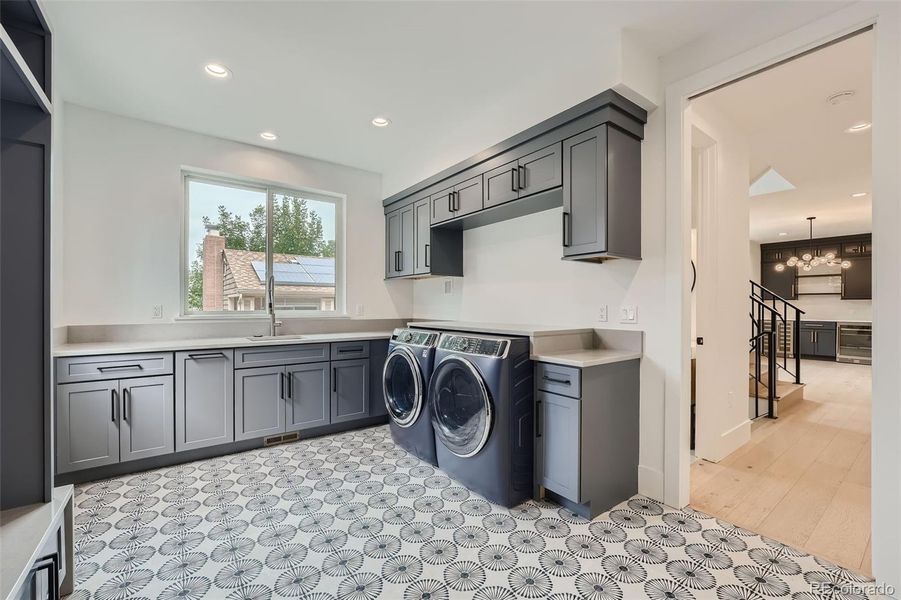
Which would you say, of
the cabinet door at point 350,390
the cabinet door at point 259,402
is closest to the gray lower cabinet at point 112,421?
the cabinet door at point 259,402

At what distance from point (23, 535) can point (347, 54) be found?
8.41 ft

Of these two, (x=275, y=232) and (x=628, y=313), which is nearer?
(x=628, y=313)

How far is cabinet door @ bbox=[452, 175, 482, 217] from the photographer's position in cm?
310

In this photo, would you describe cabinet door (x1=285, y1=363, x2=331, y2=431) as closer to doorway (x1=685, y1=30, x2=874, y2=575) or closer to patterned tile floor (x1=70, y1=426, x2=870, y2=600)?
patterned tile floor (x1=70, y1=426, x2=870, y2=600)

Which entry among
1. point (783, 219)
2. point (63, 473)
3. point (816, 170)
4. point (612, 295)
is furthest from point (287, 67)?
point (783, 219)

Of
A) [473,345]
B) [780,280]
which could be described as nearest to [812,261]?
[780,280]

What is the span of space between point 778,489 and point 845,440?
152 centimetres

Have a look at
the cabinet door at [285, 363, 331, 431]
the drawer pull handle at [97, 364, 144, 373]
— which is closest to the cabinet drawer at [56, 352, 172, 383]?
the drawer pull handle at [97, 364, 144, 373]

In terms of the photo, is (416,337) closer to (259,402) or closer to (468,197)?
(468,197)

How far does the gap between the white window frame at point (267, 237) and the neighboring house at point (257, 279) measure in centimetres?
6

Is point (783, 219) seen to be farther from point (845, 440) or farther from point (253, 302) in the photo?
point (253, 302)

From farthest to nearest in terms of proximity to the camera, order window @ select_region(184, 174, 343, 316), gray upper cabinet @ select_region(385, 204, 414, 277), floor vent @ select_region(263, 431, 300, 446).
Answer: gray upper cabinet @ select_region(385, 204, 414, 277), window @ select_region(184, 174, 343, 316), floor vent @ select_region(263, 431, 300, 446)

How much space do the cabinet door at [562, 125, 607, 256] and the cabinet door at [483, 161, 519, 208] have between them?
0.41 m

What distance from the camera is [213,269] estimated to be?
359cm
